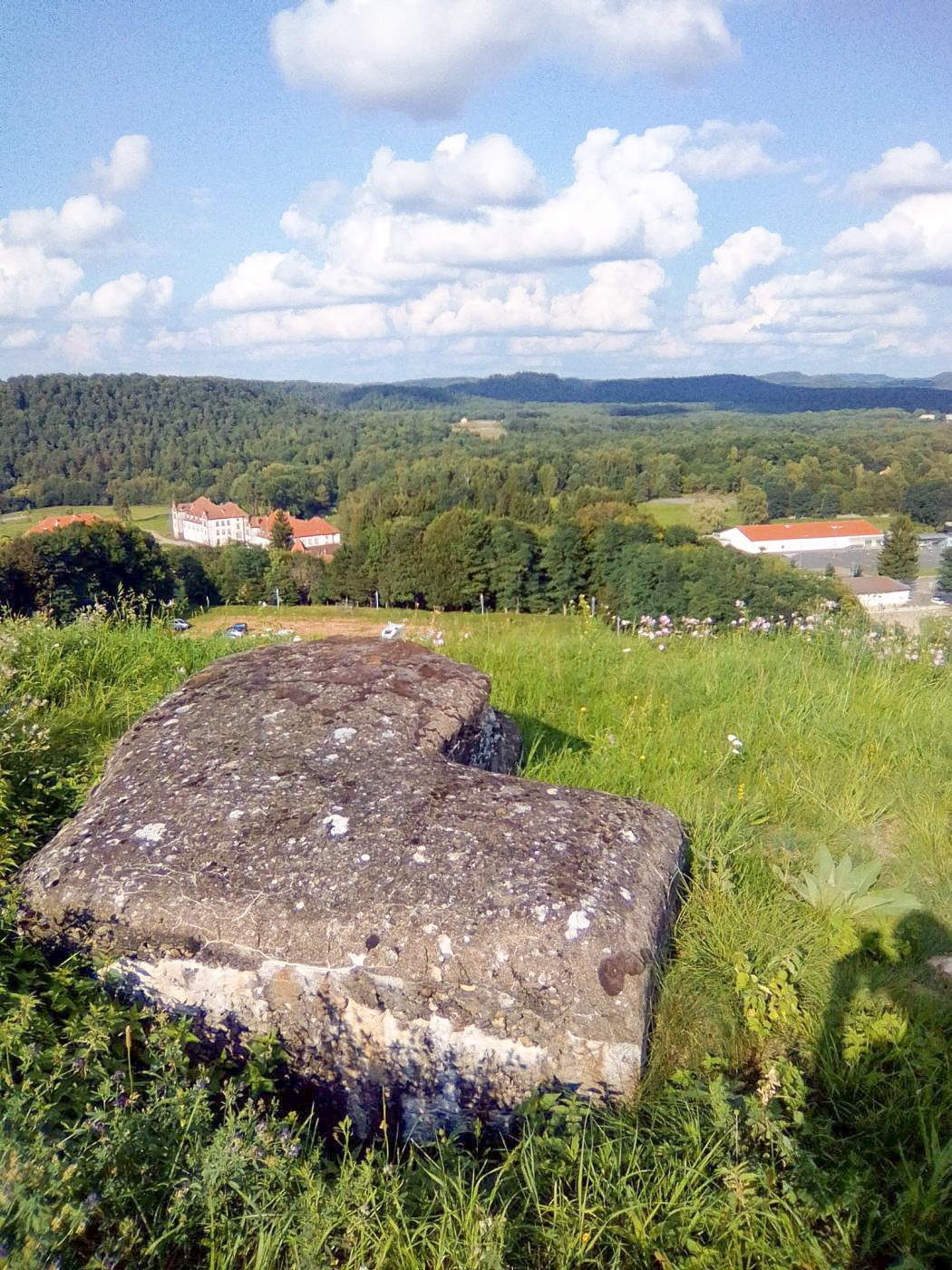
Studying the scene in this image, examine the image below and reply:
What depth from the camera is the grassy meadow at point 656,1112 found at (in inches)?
69.6

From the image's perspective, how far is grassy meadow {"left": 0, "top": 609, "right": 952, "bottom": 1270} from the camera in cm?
177

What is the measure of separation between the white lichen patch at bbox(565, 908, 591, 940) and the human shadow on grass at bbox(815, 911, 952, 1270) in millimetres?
898

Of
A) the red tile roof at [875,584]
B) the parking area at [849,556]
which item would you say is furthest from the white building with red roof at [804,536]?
the red tile roof at [875,584]

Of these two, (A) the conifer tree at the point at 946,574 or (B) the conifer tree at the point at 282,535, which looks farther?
(B) the conifer tree at the point at 282,535

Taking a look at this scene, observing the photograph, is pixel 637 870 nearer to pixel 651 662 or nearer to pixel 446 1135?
pixel 446 1135

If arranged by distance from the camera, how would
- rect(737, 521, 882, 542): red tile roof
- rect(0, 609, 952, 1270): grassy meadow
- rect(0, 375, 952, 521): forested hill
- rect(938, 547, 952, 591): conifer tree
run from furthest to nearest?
rect(0, 375, 952, 521): forested hill < rect(737, 521, 882, 542): red tile roof < rect(938, 547, 952, 591): conifer tree < rect(0, 609, 952, 1270): grassy meadow

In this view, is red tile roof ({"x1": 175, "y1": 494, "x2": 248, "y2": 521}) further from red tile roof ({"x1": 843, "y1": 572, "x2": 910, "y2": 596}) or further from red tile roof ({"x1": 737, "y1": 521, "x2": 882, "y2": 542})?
red tile roof ({"x1": 843, "y1": 572, "x2": 910, "y2": 596})

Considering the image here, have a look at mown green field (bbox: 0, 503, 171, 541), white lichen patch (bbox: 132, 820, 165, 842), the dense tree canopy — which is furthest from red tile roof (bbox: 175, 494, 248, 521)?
white lichen patch (bbox: 132, 820, 165, 842)

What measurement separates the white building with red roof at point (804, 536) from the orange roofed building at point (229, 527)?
33576mm

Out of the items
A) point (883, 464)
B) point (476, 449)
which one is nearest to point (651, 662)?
point (883, 464)

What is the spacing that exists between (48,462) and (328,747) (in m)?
94.0

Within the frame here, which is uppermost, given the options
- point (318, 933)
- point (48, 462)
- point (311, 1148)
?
point (318, 933)

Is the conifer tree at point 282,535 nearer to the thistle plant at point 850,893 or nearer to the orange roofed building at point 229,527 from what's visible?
the orange roofed building at point 229,527

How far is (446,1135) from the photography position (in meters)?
2.34
